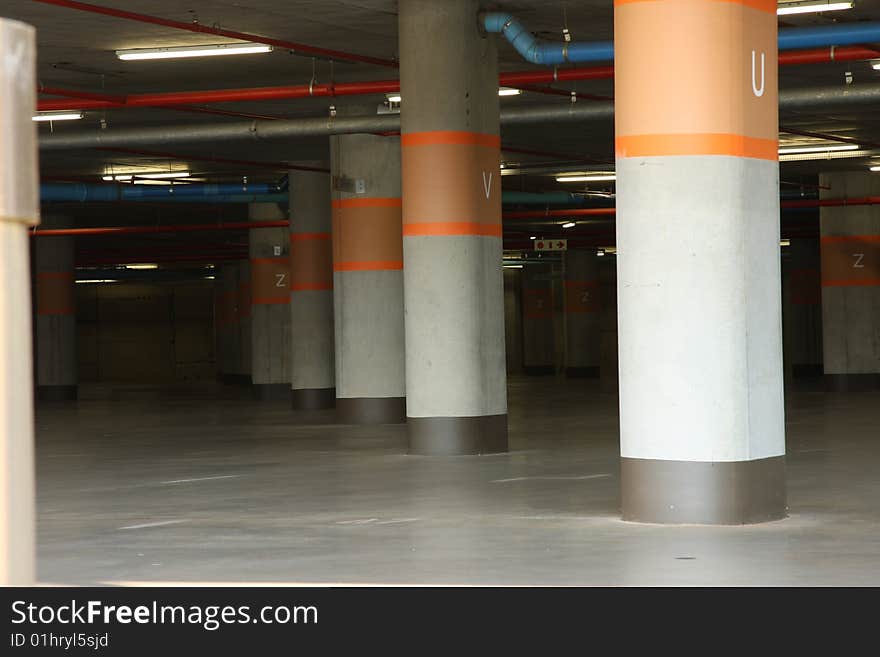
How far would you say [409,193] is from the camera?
18.5 metres

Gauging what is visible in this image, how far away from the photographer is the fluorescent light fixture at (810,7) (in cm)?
1809

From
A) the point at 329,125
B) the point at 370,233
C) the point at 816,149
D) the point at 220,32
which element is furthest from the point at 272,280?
the point at 220,32

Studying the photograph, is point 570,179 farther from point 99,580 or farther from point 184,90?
point 99,580

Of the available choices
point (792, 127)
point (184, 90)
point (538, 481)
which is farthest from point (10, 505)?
point (792, 127)

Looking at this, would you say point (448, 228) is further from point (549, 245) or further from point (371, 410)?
point (549, 245)

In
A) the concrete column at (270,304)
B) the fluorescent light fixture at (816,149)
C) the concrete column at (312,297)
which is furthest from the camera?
the concrete column at (270,304)

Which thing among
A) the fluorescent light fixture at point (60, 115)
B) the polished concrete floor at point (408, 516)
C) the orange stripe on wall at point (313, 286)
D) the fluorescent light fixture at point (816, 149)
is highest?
the fluorescent light fixture at point (60, 115)

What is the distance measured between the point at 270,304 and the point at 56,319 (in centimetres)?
782

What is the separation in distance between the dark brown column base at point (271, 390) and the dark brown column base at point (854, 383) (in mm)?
14869

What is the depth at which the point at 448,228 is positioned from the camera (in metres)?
18.2

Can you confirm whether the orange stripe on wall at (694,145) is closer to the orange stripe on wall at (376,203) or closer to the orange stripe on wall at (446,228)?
the orange stripe on wall at (446,228)

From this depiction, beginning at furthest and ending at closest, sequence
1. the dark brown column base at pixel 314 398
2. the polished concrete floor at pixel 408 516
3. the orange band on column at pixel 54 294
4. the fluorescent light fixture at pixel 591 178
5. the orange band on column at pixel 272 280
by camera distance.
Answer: the orange band on column at pixel 54 294 → the orange band on column at pixel 272 280 → the fluorescent light fixture at pixel 591 178 → the dark brown column base at pixel 314 398 → the polished concrete floor at pixel 408 516

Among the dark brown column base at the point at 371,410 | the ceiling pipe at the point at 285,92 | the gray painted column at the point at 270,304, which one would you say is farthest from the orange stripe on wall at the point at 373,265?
the gray painted column at the point at 270,304

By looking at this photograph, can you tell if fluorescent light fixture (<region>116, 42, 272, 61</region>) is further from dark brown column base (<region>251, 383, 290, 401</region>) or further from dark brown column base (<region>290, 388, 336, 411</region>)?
dark brown column base (<region>251, 383, 290, 401</region>)
